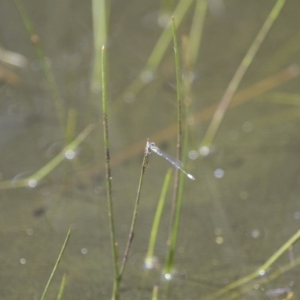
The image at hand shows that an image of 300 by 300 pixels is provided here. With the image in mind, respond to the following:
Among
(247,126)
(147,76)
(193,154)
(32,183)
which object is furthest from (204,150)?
(32,183)

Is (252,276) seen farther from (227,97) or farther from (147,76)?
(147,76)

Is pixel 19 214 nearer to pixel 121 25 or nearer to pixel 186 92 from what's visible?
pixel 186 92

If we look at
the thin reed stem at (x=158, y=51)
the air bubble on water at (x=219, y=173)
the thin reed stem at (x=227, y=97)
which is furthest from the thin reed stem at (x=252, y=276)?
the thin reed stem at (x=158, y=51)

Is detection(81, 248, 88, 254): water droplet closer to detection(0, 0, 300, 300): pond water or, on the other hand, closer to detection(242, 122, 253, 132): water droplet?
detection(0, 0, 300, 300): pond water

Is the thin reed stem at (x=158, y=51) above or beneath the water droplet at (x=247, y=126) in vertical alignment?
above

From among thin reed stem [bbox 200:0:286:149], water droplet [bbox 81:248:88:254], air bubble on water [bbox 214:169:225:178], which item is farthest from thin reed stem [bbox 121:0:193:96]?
water droplet [bbox 81:248:88:254]

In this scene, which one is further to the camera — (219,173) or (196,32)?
(196,32)

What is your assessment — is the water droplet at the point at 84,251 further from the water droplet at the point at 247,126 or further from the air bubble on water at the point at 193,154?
the water droplet at the point at 247,126

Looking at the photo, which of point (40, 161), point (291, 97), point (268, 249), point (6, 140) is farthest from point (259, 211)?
point (6, 140)
